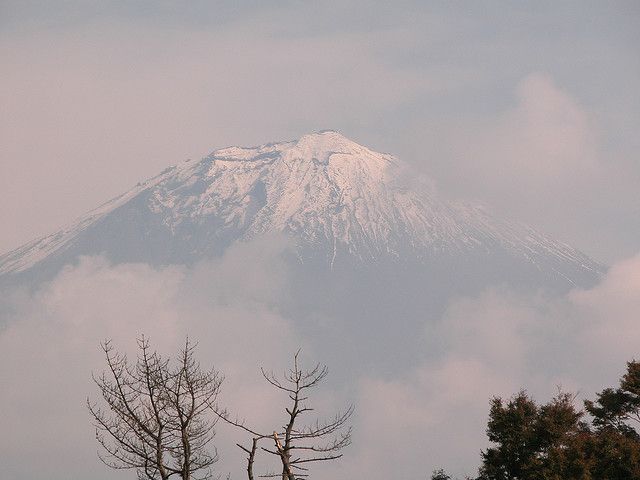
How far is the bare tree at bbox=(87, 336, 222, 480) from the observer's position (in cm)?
2894

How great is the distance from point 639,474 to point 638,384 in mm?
11530

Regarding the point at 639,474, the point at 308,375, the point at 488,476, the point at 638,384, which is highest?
the point at 638,384

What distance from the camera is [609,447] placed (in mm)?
48594

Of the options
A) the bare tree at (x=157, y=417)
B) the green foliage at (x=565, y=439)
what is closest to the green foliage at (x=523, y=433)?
the green foliage at (x=565, y=439)

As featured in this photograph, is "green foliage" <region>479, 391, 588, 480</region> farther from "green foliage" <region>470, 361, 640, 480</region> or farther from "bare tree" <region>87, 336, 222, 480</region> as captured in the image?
"bare tree" <region>87, 336, 222, 480</region>

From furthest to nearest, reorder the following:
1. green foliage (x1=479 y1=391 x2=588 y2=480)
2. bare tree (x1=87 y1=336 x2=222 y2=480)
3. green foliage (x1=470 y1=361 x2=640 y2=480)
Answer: green foliage (x1=479 y1=391 x2=588 y2=480), green foliage (x1=470 y1=361 x2=640 y2=480), bare tree (x1=87 y1=336 x2=222 y2=480)

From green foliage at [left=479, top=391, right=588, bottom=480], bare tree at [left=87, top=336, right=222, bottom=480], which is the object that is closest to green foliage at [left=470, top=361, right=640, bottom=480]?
green foliage at [left=479, top=391, right=588, bottom=480]

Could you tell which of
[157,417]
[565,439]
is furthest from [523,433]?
[157,417]

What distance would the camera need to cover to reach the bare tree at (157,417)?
28938 mm

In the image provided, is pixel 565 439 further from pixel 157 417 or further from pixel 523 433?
pixel 157 417

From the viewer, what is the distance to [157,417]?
95.1 ft

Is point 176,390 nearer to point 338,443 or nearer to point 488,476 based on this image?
point 338,443

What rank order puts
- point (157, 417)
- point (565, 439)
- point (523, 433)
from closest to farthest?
point (157, 417), point (565, 439), point (523, 433)

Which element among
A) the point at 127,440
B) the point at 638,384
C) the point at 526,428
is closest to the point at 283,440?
the point at 127,440
